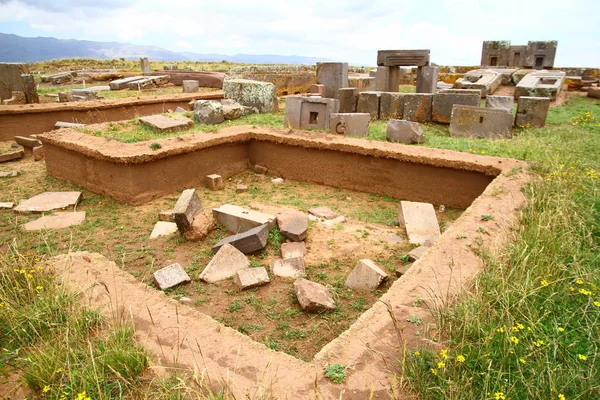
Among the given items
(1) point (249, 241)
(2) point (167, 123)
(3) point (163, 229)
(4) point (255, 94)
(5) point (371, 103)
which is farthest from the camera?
(5) point (371, 103)

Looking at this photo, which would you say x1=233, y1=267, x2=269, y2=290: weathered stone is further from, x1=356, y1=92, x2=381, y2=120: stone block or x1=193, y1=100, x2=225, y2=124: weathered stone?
x1=356, y1=92, x2=381, y2=120: stone block

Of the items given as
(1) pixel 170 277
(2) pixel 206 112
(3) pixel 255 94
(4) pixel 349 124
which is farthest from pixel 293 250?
(3) pixel 255 94

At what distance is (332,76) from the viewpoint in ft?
44.2

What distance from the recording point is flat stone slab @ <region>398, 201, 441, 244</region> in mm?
4824

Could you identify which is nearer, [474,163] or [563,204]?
[563,204]

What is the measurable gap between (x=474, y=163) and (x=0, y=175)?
7863 millimetres

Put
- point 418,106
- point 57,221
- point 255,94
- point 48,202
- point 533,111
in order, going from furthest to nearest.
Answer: point 418,106, point 255,94, point 533,111, point 48,202, point 57,221

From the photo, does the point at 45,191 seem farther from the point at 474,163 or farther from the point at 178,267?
the point at 474,163

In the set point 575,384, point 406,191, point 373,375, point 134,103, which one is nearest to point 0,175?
point 134,103

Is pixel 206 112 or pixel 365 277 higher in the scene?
pixel 206 112

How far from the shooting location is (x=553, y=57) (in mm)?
20875

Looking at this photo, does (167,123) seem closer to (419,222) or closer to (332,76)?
(419,222)

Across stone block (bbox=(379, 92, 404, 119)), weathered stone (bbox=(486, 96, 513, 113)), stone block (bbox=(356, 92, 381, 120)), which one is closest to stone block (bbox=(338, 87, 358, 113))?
stone block (bbox=(356, 92, 381, 120))

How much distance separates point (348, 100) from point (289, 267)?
7740 mm
